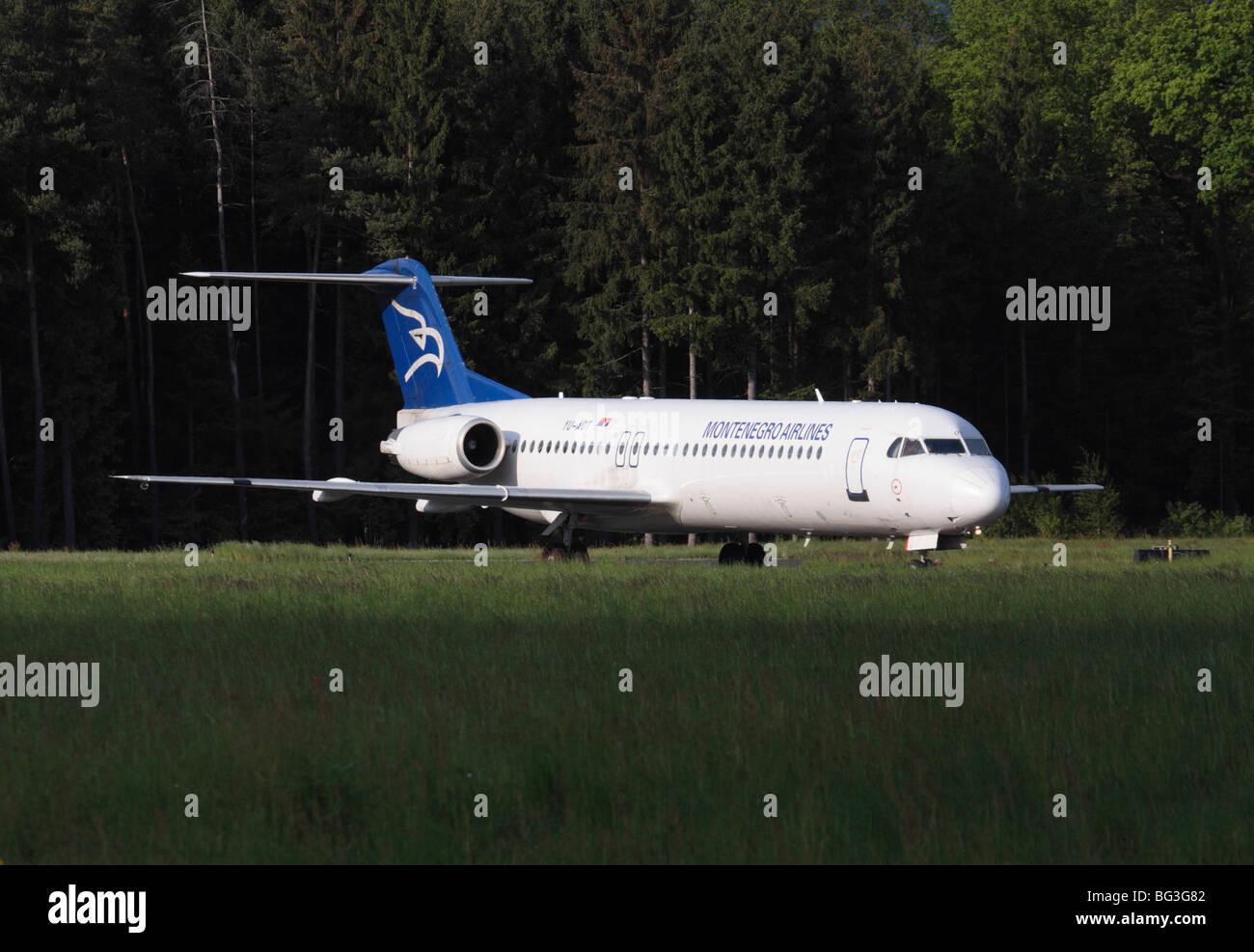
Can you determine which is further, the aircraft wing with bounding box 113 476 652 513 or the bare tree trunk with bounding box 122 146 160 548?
the bare tree trunk with bounding box 122 146 160 548

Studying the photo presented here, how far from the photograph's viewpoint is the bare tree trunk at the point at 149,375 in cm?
5481

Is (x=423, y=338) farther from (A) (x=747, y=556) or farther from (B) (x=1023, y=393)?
(B) (x=1023, y=393)

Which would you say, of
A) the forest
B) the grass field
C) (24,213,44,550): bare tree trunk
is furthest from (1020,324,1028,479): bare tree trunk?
the grass field

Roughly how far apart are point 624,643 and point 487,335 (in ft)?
140

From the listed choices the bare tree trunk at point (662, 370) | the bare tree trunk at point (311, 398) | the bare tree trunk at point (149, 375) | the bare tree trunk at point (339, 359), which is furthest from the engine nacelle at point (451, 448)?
the bare tree trunk at point (662, 370)

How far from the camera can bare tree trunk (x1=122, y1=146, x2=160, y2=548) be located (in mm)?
54812

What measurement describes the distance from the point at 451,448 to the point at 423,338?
13.4ft

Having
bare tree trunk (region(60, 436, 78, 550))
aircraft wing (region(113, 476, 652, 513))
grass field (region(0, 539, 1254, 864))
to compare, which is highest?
bare tree trunk (region(60, 436, 78, 550))

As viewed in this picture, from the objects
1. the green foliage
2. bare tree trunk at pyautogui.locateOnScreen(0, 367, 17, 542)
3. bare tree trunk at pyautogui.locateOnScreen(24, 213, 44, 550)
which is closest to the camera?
the green foliage

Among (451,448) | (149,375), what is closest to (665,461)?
(451,448)

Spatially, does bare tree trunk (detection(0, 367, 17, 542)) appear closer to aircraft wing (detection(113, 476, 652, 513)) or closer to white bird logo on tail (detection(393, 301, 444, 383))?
white bird logo on tail (detection(393, 301, 444, 383))

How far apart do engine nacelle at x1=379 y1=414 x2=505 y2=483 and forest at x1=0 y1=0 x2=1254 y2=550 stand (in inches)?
531

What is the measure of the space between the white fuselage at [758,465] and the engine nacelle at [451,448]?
0.37 metres

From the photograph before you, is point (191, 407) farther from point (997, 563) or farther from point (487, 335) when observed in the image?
point (997, 563)
